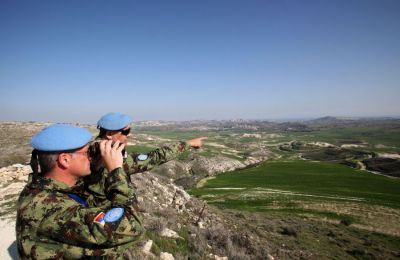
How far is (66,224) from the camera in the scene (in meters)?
2.84

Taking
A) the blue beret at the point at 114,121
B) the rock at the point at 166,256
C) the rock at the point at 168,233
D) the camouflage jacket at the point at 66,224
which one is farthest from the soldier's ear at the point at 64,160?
the rock at the point at 168,233

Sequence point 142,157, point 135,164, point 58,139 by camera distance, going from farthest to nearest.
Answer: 1. point 142,157
2. point 135,164
3. point 58,139

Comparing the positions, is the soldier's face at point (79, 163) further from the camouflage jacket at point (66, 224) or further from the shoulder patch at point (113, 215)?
the shoulder patch at point (113, 215)

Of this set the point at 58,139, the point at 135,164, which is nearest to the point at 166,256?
the point at 135,164

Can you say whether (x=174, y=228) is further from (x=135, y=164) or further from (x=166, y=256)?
(x=135, y=164)

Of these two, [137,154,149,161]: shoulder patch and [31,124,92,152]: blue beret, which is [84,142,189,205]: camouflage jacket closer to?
[137,154,149,161]: shoulder patch

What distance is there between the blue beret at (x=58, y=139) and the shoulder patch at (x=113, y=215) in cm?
76

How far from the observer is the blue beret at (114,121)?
17.3 feet

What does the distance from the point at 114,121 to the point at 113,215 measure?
2708 mm

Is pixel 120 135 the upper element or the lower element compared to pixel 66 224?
upper

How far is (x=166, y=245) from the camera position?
31.6ft

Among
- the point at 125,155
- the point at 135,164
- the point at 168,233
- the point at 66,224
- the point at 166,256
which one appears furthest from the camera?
the point at 168,233

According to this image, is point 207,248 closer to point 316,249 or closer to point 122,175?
point 122,175

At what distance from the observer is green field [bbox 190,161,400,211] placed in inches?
1646
